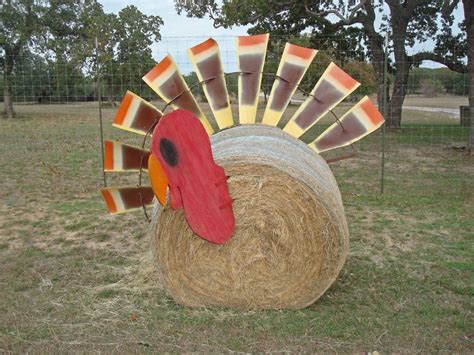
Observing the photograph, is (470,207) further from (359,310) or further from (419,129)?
(419,129)

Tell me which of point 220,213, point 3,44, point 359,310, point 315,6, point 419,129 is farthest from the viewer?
point 3,44

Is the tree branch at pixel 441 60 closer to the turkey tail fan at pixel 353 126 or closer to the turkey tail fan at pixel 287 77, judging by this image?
the turkey tail fan at pixel 353 126

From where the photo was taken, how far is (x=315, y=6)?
14523 millimetres

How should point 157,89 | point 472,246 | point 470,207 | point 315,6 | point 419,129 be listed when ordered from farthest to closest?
point 419,129 → point 315,6 → point 470,207 → point 472,246 → point 157,89

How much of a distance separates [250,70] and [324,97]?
64 cm

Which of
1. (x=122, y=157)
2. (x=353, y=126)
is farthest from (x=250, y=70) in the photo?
(x=122, y=157)

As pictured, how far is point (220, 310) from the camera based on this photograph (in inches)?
138

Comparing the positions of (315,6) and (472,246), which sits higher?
(315,6)

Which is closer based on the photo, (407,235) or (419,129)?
(407,235)

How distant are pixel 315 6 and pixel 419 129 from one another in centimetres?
489

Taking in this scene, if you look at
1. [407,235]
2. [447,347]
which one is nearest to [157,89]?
[447,347]

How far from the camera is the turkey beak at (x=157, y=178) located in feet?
9.50

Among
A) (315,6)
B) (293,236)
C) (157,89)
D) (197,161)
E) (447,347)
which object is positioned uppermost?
(315,6)

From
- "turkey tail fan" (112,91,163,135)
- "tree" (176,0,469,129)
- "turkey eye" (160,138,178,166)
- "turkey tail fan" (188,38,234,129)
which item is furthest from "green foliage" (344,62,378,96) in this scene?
"turkey eye" (160,138,178,166)
